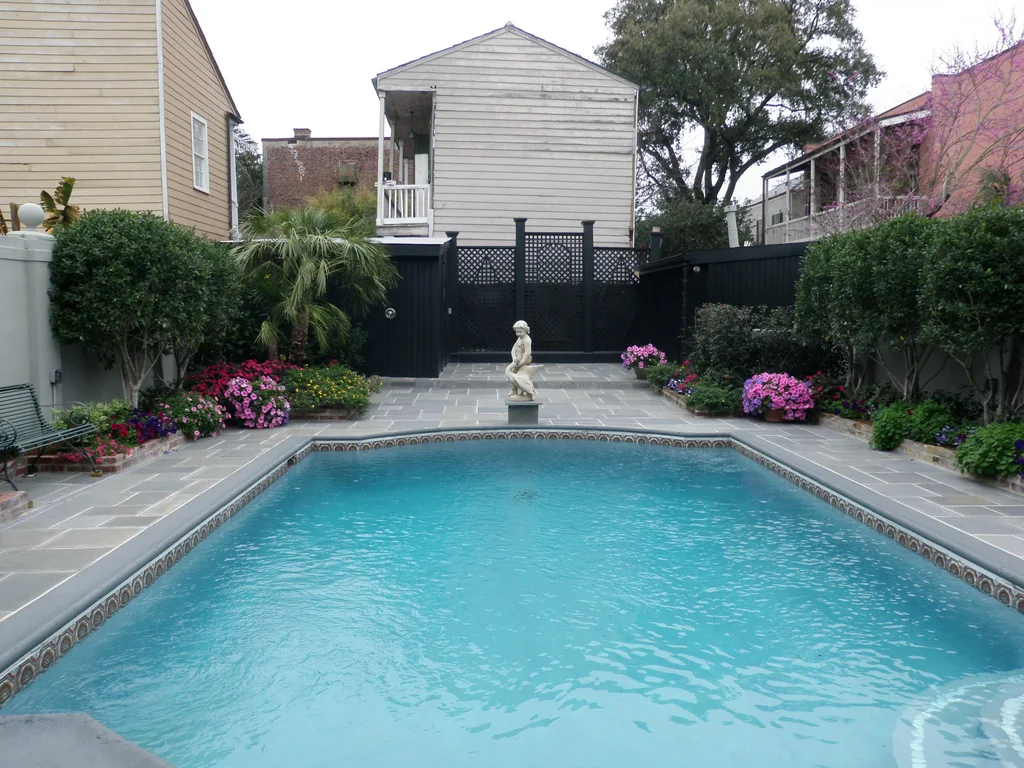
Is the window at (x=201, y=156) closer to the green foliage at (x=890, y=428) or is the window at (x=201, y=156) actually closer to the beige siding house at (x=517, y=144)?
the beige siding house at (x=517, y=144)

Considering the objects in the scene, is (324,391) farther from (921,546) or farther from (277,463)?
(921,546)

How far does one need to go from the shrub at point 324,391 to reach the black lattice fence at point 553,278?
5823 mm

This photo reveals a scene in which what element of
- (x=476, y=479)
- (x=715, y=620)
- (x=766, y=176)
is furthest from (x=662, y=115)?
(x=715, y=620)

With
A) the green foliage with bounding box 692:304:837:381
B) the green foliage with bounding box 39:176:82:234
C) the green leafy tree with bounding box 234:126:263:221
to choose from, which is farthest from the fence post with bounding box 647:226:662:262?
the green leafy tree with bounding box 234:126:263:221

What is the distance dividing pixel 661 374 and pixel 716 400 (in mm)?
2233

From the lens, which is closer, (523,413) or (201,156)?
(523,413)

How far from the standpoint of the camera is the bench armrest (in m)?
5.96

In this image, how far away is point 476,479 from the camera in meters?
7.96

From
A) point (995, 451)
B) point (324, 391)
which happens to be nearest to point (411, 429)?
point (324, 391)

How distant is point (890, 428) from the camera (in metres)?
8.08

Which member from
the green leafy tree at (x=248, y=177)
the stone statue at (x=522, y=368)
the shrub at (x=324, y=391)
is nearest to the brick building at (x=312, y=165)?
the green leafy tree at (x=248, y=177)

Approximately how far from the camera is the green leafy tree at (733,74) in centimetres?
2462

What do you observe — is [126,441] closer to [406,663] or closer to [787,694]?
[406,663]

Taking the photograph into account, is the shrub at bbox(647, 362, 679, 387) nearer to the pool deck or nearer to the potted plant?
the potted plant
